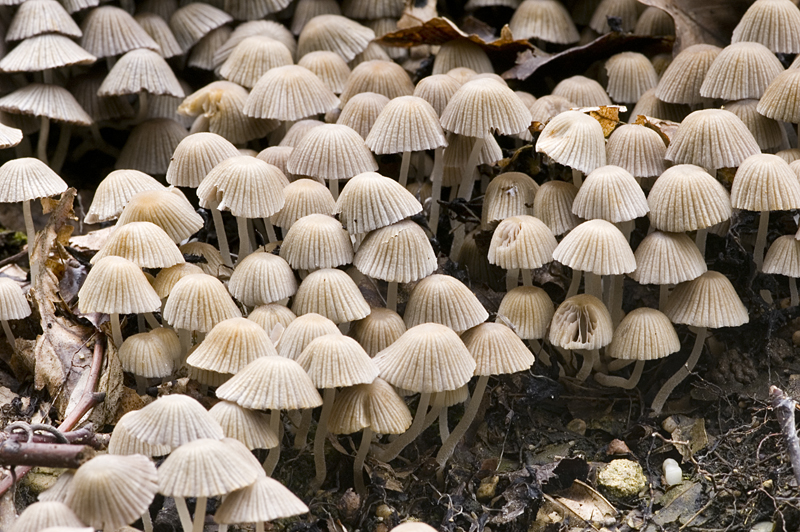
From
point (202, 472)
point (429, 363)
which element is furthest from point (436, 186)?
point (202, 472)

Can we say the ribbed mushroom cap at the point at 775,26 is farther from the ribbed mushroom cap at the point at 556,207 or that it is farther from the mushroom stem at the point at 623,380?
Result: the mushroom stem at the point at 623,380

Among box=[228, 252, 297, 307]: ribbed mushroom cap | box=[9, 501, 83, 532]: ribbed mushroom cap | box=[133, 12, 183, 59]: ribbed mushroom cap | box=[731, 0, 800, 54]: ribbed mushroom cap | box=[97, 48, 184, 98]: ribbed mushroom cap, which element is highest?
box=[731, 0, 800, 54]: ribbed mushroom cap

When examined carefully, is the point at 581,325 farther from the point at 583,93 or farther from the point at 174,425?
the point at 174,425

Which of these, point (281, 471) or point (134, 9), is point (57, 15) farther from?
point (281, 471)

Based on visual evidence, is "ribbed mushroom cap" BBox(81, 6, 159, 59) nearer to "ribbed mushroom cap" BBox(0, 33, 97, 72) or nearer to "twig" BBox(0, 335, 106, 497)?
"ribbed mushroom cap" BBox(0, 33, 97, 72)

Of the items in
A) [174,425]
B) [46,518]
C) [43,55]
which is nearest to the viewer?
[46,518]

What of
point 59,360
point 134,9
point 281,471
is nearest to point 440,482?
point 281,471

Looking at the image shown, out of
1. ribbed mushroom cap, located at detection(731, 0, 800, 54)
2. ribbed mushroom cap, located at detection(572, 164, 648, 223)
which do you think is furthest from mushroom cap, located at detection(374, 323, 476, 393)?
ribbed mushroom cap, located at detection(731, 0, 800, 54)
